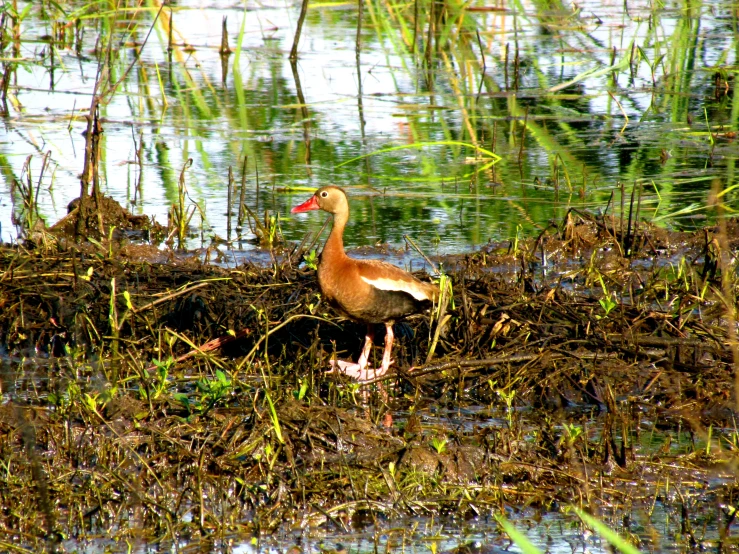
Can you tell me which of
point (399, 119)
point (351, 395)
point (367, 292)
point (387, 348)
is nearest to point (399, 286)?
point (367, 292)

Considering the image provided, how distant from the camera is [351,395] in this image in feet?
17.2

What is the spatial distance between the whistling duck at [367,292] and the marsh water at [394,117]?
715 millimetres

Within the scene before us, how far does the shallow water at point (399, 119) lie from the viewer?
8547 mm

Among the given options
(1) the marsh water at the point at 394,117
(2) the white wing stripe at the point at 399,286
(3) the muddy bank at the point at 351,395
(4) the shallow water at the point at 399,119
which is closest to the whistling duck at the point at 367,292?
(2) the white wing stripe at the point at 399,286

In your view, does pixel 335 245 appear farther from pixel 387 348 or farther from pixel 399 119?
pixel 399 119

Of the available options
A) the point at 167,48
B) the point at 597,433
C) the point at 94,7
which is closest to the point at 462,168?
the point at 597,433

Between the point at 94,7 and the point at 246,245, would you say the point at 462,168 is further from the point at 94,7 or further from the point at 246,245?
the point at 94,7

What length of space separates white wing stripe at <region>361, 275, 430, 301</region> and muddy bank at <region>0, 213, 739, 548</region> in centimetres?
19

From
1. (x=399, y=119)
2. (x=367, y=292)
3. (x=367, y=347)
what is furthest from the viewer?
(x=399, y=119)

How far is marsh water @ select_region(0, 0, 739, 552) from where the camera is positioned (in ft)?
27.7

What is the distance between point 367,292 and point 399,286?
18 cm

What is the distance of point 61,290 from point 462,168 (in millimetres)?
4263

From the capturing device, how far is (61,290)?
6.23m

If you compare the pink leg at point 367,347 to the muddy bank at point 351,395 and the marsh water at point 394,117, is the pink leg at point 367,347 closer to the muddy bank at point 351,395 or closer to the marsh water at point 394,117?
the muddy bank at point 351,395
